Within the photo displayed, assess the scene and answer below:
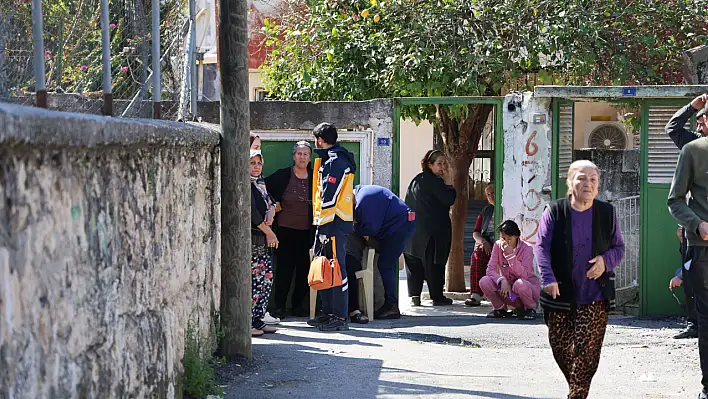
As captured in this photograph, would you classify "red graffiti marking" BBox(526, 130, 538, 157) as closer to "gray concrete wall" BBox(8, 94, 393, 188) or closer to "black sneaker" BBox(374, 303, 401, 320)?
"gray concrete wall" BBox(8, 94, 393, 188)

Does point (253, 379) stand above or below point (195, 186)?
below

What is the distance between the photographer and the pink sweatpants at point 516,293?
10727 mm

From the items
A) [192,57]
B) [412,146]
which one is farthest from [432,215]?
[412,146]

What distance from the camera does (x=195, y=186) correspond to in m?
6.46

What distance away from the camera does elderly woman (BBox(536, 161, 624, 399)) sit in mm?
6098

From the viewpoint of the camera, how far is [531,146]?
1114 centimetres

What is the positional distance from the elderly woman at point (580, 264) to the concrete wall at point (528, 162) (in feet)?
16.1

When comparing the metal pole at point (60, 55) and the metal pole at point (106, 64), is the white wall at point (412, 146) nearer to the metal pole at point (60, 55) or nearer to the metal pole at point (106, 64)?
the metal pole at point (106, 64)

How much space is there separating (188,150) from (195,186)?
15.1 inches

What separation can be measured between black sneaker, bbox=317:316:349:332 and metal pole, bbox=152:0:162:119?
3.52 metres

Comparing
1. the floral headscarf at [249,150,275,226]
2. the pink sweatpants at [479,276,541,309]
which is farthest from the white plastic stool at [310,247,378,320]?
the pink sweatpants at [479,276,541,309]

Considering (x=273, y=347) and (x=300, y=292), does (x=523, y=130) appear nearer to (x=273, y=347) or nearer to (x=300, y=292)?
(x=300, y=292)

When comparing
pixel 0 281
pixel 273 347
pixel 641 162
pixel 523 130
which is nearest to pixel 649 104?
pixel 641 162

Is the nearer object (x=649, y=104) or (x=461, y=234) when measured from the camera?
(x=649, y=104)
